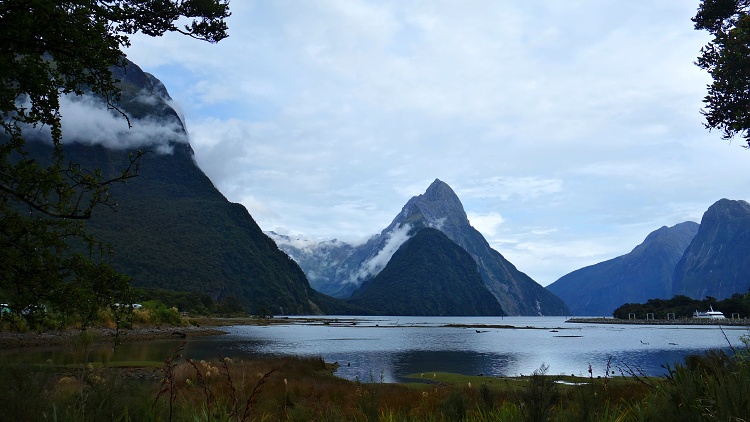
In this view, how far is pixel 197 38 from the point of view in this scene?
465 inches

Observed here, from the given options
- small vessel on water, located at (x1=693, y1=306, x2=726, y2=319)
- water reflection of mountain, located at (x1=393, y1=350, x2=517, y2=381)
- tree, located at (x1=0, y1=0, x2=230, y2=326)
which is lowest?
small vessel on water, located at (x1=693, y1=306, x2=726, y2=319)

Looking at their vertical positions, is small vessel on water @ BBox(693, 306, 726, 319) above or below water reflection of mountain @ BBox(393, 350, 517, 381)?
below

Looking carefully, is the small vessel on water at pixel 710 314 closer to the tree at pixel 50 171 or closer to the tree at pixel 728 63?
the tree at pixel 728 63

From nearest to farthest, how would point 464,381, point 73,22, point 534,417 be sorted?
1. point 534,417
2. point 73,22
3. point 464,381

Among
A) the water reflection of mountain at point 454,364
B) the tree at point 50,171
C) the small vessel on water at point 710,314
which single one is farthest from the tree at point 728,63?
the small vessel on water at point 710,314

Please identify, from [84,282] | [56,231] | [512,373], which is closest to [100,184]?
[56,231]

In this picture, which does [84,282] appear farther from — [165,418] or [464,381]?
[464,381]

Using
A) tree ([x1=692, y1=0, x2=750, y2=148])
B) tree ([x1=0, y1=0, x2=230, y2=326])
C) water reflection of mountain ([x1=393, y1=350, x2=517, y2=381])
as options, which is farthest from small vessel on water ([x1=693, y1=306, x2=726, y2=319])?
tree ([x1=0, y1=0, x2=230, y2=326])

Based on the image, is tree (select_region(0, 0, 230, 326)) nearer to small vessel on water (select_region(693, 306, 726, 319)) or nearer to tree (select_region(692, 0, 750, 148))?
tree (select_region(692, 0, 750, 148))

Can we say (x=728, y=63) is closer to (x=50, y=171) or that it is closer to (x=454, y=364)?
(x=50, y=171)

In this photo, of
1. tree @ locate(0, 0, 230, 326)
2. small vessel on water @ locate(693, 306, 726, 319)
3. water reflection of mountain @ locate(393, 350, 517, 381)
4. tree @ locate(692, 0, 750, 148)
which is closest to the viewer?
tree @ locate(0, 0, 230, 326)

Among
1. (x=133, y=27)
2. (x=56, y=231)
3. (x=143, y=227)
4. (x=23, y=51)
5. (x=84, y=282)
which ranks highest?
(x=143, y=227)

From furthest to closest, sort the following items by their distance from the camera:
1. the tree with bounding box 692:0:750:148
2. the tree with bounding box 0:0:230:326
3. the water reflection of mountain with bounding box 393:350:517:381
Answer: the water reflection of mountain with bounding box 393:350:517:381, the tree with bounding box 692:0:750:148, the tree with bounding box 0:0:230:326

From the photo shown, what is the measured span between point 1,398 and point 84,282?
15.9 feet
